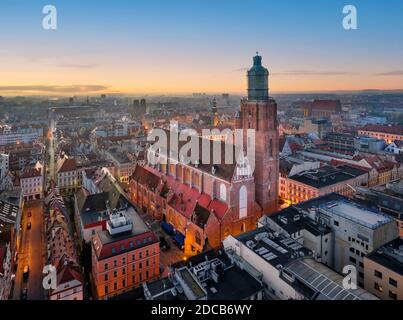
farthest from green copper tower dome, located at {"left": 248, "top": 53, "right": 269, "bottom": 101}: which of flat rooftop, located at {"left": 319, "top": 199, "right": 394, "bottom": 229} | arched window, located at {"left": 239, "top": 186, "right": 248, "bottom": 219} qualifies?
flat rooftop, located at {"left": 319, "top": 199, "right": 394, "bottom": 229}

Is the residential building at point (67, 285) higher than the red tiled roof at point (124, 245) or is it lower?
lower

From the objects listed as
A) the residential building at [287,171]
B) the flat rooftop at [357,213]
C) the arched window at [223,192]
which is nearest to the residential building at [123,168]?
the residential building at [287,171]

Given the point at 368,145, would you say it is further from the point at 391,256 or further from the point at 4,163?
the point at 4,163

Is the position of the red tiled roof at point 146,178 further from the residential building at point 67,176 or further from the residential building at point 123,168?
the residential building at point 67,176

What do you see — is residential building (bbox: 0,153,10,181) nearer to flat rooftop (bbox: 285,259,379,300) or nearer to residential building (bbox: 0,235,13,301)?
residential building (bbox: 0,235,13,301)

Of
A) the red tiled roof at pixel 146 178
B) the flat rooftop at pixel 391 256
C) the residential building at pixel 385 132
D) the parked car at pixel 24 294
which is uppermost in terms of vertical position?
the residential building at pixel 385 132

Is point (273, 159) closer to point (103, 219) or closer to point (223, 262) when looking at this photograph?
point (223, 262)

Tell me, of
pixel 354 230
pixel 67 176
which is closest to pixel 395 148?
pixel 354 230
